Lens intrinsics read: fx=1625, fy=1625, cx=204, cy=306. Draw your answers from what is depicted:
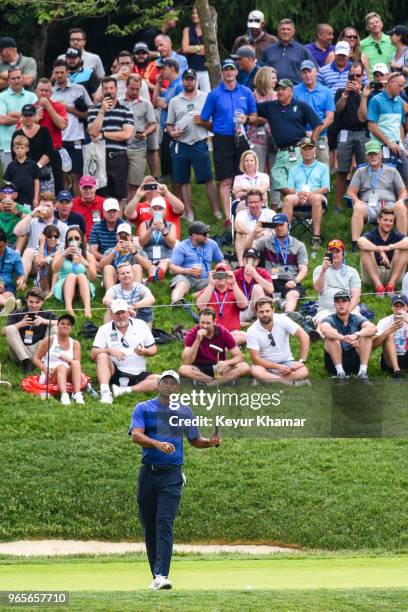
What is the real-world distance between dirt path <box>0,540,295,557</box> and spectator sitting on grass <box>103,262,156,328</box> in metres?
2.98

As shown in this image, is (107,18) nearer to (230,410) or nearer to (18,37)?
(18,37)

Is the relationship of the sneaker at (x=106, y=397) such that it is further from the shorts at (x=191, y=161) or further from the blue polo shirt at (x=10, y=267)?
the shorts at (x=191, y=161)

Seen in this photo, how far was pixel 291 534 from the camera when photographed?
59.8ft

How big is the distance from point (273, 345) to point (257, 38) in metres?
8.12

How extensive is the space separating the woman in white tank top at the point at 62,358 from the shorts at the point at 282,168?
477 centimetres

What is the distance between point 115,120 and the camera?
75.7 ft

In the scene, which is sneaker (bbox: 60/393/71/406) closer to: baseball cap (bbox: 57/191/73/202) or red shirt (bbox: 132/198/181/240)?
baseball cap (bbox: 57/191/73/202)

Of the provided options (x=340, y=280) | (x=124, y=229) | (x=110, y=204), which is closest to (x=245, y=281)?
(x=340, y=280)

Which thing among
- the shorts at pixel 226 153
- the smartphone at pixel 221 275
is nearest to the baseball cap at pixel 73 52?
the shorts at pixel 226 153

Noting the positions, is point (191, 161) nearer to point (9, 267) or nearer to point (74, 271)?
point (74, 271)

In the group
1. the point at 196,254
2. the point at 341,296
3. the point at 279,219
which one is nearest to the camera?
the point at 341,296

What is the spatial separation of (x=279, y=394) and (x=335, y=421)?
0.68 m

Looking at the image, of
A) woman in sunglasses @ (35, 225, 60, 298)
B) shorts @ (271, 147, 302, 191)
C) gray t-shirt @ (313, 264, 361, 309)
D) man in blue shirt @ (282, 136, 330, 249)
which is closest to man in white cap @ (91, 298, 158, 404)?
woman in sunglasses @ (35, 225, 60, 298)

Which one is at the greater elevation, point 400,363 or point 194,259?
point 194,259
